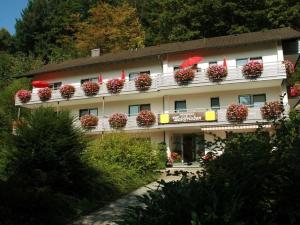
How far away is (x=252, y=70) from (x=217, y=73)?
8.01 feet

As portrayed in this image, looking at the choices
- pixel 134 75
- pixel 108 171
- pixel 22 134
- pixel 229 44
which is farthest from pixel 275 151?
pixel 134 75

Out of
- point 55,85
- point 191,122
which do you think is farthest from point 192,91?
point 55,85

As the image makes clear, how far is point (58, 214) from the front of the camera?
11.0 m

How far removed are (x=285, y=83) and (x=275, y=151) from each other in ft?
80.6

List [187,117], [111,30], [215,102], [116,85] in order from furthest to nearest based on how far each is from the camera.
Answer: [111,30]
[116,85]
[215,102]
[187,117]

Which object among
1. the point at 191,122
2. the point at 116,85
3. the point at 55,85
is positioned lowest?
the point at 191,122

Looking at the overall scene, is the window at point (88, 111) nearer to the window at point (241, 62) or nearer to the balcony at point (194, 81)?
the balcony at point (194, 81)

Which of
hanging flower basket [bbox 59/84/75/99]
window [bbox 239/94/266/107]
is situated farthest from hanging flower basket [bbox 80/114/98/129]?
window [bbox 239/94/266/107]

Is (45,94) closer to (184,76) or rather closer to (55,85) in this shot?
(55,85)

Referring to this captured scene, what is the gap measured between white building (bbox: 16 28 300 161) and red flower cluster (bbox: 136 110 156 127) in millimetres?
330

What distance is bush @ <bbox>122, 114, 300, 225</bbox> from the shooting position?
5316mm

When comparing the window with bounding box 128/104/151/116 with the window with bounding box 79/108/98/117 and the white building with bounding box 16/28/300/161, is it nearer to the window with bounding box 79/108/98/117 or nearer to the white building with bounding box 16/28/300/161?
the white building with bounding box 16/28/300/161

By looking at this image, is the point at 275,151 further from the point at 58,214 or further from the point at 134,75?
the point at 134,75

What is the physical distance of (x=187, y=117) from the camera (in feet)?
96.2
